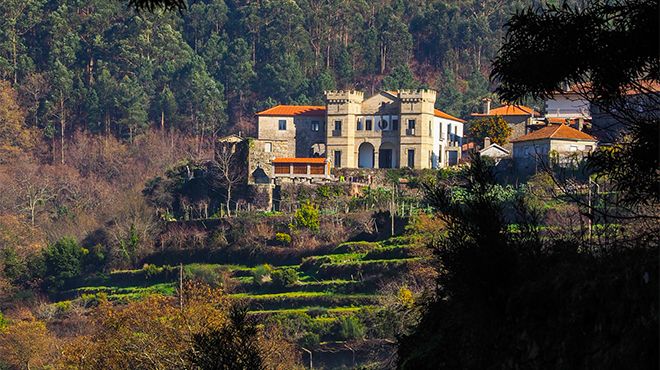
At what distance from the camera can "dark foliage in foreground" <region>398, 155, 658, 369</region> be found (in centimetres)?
1139

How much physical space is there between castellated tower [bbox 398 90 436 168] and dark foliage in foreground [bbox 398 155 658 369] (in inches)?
2431

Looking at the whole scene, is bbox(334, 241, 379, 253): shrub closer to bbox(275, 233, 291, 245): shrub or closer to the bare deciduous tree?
bbox(275, 233, 291, 245): shrub

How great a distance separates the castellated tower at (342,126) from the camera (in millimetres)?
77750

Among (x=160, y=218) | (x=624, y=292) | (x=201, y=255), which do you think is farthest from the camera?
(x=160, y=218)

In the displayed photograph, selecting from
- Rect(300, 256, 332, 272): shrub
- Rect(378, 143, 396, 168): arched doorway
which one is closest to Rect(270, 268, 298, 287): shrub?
Rect(300, 256, 332, 272): shrub

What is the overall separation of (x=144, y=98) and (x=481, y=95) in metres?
25.4

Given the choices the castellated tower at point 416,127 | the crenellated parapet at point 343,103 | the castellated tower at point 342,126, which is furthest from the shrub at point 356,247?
the crenellated parapet at point 343,103

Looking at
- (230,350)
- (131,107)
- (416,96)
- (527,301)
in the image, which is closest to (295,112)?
(416,96)

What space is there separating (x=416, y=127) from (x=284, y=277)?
55.4 ft

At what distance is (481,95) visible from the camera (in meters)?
106

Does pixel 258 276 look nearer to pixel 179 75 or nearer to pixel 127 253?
pixel 127 253

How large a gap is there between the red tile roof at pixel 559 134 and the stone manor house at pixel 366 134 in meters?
8.88

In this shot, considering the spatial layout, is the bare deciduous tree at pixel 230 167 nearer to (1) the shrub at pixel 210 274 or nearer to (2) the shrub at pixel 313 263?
(1) the shrub at pixel 210 274

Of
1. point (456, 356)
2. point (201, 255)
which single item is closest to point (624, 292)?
point (456, 356)
